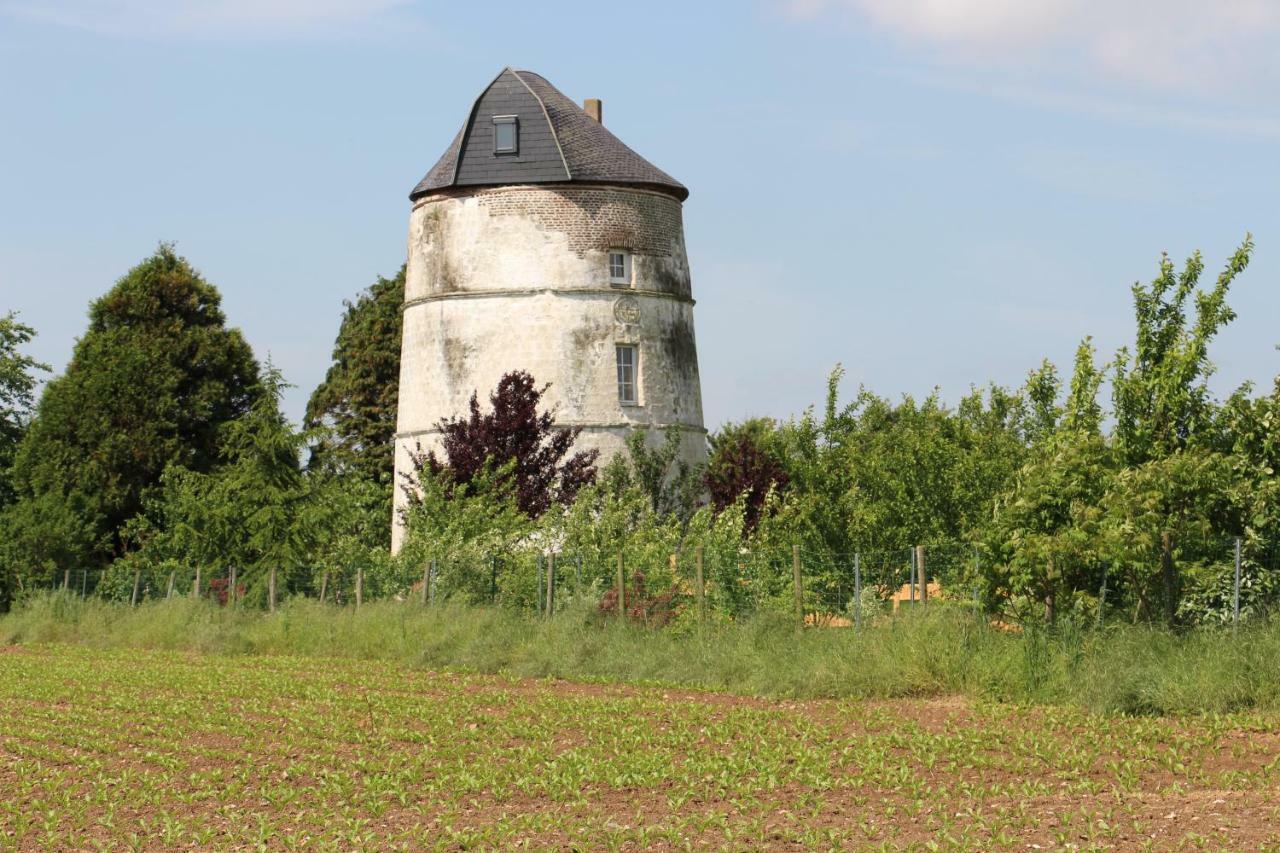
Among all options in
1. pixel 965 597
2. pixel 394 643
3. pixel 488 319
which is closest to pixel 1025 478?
pixel 965 597

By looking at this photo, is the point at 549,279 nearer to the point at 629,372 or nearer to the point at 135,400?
the point at 629,372

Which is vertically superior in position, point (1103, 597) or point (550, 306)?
point (550, 306)

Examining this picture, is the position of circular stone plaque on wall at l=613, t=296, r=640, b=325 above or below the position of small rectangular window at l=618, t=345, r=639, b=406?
above

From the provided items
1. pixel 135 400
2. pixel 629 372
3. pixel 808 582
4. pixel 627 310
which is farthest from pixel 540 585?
pixel 135 400

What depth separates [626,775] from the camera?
50.4 ft

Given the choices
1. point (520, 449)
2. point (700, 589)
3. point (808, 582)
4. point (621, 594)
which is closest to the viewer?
point (808, 582)

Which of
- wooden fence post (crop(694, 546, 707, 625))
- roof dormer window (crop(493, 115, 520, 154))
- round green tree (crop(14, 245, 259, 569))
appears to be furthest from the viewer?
round green tree (crop(14, 245, 259, 569))

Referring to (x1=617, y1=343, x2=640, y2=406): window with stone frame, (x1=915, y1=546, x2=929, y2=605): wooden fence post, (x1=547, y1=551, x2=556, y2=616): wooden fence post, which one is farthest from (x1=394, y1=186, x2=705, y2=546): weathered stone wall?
(x1=915, y1=546, x2=929, y2=605): wooden fence post

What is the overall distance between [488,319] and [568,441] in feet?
13.3

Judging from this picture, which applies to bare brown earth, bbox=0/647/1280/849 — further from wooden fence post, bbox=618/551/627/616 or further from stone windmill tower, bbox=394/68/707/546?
stone windmill tower, bbox=394/68/707/546

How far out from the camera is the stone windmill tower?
1750 inches

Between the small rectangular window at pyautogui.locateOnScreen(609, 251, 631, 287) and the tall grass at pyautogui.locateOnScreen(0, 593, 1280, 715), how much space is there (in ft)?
47.0

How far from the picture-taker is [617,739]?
57.9 feet

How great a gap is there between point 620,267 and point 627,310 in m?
1.06
